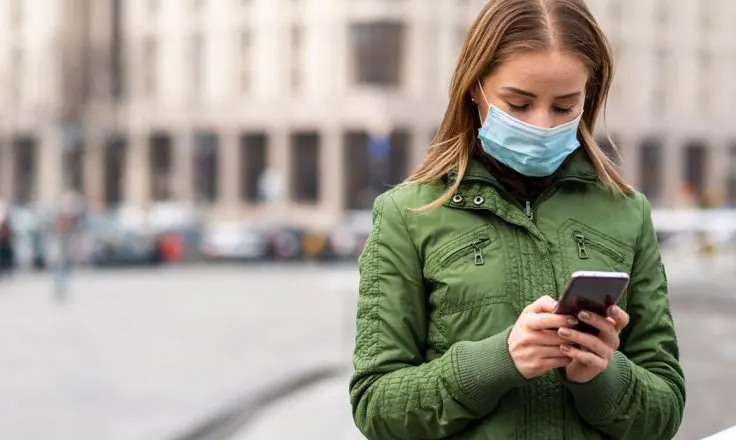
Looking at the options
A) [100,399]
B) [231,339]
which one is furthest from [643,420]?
[231,339]

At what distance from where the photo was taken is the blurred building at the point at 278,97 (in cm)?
5812

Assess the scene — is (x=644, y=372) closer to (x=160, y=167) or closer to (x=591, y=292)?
(x=591, y=292)

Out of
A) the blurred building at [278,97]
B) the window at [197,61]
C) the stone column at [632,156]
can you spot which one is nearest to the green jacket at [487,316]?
the blurred building at [278,97]

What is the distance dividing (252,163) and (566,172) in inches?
2340

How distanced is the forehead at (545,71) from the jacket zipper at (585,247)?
0.28 m

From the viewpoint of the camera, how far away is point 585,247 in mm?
2318

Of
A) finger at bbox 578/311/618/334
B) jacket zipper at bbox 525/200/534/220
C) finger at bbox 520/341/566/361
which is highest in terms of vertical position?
jacket zipper at bbox 525/200/534/220

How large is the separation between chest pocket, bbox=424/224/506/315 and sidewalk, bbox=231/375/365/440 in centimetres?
592

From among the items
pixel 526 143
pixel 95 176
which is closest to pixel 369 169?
pixel 95 176

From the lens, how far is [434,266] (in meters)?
2.29

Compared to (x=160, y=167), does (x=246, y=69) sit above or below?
above

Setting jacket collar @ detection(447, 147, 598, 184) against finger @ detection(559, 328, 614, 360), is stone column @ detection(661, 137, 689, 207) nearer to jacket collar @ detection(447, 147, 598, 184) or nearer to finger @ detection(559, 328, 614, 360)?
jacket collar @ detection(447, 147, 598, 184)

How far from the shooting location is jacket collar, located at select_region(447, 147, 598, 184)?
2.35 m

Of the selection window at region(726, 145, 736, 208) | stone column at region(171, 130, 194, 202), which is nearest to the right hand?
stone column at region(171, 130, 194, 202)
